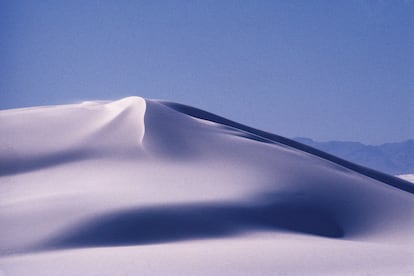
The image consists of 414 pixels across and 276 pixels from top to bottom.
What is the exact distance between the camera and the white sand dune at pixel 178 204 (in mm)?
8953

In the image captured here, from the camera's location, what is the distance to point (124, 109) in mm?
20531

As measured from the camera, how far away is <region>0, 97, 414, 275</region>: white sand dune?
895 centimetres

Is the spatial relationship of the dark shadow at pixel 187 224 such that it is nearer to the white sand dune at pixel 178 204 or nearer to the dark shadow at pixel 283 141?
the white sand dune at pixel 178 204

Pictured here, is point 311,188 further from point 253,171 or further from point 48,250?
point 48,250

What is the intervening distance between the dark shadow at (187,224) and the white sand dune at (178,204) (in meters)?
0.02

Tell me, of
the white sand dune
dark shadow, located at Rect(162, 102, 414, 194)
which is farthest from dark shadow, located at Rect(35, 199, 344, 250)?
dark shadow, located at Rect(162, 102, 414, 194)

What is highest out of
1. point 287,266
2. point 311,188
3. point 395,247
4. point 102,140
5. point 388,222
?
point 102,140

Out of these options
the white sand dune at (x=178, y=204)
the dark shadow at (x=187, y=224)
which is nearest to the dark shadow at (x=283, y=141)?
the white sand dune at (x=178, y=204)

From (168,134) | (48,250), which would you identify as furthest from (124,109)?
(48,250)

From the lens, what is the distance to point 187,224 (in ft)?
36.8

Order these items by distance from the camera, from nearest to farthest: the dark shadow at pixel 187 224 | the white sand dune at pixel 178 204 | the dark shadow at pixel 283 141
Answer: the white sand dune at pixel 178 204 < the dark shadow at pixel 187 224 < the dark shadow at pixel 283 141

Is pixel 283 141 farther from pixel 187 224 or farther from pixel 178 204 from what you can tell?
pixel 187 224

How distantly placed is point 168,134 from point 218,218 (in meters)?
6.50

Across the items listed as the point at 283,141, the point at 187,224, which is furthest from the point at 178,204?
the point at 283,141
